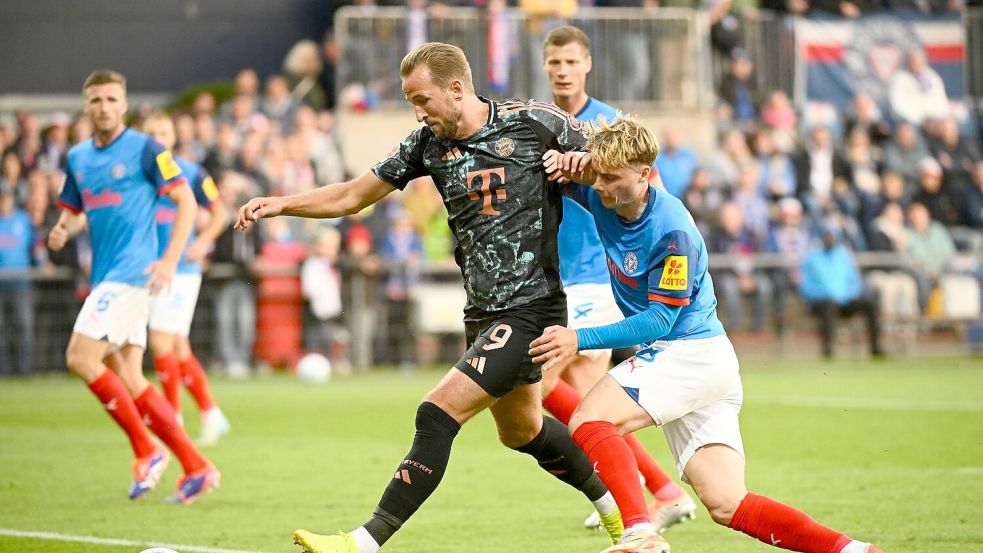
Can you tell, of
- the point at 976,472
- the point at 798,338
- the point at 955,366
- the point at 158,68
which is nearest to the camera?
the point at 976,472

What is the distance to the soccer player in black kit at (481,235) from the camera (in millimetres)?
6121

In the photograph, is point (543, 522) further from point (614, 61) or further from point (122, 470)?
point (614, 61)

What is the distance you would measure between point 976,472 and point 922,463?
1.79ft

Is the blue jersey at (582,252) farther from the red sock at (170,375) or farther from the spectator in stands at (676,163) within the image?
the spectator in stands at (676,163)

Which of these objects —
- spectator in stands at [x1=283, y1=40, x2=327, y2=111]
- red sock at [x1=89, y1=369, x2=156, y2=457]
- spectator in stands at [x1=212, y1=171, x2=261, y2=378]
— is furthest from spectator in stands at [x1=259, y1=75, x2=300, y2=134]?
red sock at [x1=89, y1=369, x2=156, y2=457]

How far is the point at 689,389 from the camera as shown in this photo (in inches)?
235

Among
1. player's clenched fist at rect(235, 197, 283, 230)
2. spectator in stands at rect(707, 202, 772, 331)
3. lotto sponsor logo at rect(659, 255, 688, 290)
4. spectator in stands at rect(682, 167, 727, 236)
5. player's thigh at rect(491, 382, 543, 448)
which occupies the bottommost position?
spectator in stands at rect(707, 202, 772, 331)

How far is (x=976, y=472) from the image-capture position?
9.31 m

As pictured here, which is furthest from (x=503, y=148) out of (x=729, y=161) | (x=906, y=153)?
(x=906, y=153)

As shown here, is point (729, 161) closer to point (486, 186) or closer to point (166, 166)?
point (166, 166)

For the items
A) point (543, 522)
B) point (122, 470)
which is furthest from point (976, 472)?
point (122, 470)

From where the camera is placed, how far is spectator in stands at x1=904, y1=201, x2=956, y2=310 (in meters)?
19.7

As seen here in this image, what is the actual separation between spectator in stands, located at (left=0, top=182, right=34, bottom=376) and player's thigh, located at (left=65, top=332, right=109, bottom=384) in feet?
30.0

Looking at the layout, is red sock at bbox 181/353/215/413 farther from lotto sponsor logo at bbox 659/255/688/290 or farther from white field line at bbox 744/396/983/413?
lotto sponsor logo at bbox 659/255/688/290
